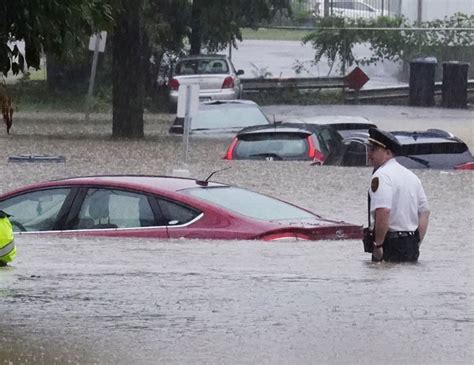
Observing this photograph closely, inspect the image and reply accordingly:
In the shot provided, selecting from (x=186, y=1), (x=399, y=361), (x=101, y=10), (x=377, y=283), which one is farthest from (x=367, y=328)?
(x=186, y=1)

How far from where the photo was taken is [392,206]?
38.0 ft

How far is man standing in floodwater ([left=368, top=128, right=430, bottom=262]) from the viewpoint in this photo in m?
11.4

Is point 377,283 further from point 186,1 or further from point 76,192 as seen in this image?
point 186,1

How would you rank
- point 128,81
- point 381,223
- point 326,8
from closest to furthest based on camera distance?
1. point 381,223
2. point 128,81
3. point 326,8

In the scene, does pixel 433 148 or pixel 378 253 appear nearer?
pixel 378 253

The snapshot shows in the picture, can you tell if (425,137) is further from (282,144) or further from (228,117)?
(228,117)

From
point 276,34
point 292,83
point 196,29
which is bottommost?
point 292,83

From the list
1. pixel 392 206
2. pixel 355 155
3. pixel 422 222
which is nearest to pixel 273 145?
pixel 355 155

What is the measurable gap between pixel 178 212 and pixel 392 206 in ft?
7.75

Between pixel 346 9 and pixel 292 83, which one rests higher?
pixel 346 9

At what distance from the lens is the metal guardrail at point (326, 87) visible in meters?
46.8

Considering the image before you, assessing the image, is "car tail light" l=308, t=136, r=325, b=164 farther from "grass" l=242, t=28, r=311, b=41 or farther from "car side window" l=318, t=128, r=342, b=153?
"grass" l=242, t=28, r=311, b=41

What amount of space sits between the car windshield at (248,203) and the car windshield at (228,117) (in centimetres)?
1532

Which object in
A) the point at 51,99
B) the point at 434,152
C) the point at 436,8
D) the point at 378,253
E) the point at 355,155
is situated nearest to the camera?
the point at 378,253
